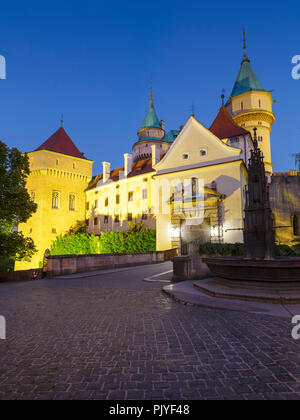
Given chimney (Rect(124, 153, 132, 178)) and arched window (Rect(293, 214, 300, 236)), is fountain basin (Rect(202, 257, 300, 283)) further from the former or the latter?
chimney (Rect(124, 153, 132, 178))

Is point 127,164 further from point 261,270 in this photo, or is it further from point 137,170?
point 261,270

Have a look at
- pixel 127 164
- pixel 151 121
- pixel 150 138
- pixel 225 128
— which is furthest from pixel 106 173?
pixel 151 121

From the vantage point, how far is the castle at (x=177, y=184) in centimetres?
2738

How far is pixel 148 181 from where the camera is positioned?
40.3m

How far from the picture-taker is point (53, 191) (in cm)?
4741

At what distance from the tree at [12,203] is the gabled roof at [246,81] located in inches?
1600

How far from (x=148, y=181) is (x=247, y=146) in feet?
51.2

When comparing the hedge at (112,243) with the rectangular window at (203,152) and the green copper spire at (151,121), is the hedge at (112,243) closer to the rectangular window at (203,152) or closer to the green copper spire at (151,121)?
the rectangular window at (203,152)

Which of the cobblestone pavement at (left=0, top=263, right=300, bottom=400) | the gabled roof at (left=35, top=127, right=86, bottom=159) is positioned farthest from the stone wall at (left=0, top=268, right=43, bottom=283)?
the gabled roof at (left=35, top=127, right=86, bottom=159)

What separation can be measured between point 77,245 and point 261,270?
36031 millimetres

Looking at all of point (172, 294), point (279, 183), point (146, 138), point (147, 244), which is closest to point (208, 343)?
point (172, 294)

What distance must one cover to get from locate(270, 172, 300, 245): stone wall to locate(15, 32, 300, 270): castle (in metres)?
0.11

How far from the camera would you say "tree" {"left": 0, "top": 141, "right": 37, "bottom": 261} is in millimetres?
17656

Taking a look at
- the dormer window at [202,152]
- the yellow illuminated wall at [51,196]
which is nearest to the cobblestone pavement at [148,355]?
the dormer window at [202,152]
